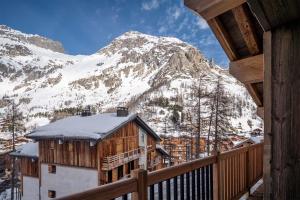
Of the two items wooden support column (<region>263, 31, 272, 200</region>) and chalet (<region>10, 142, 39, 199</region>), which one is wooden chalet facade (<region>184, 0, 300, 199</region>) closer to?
wooden support column (<region>263, 31, 272, 200</region>)

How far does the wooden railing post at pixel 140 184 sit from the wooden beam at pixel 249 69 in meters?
1.91

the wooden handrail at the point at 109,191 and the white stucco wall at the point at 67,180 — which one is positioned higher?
the wooden handrail at the point at 109,191

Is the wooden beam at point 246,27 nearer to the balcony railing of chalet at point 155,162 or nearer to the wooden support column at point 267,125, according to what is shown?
the wooden support column at point 267,125

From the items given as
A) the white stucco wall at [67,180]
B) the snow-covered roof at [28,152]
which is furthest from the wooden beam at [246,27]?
the snow-covered roof at [28,152]

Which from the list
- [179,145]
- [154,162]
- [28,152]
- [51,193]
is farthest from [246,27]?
[179,145]

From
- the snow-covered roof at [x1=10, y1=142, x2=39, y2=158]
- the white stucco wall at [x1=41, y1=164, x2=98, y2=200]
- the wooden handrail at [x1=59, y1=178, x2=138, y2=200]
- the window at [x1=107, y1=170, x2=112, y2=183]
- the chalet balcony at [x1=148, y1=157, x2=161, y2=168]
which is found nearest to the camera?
the wooden handrail at [x1=59, y1=178, x2=138, y2=200]

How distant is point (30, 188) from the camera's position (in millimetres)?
25109

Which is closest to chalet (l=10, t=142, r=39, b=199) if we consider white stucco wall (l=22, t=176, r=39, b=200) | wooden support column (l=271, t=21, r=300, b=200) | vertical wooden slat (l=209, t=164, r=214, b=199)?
white stucco wall (l=22, t=176, r=39, b=200)

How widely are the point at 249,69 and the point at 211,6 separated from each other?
1.10m

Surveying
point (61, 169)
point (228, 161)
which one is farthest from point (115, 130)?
point (228, 161)

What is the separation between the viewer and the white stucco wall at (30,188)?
24.5 meters

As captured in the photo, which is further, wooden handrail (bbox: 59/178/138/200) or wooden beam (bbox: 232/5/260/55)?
wooden beam (bbox: 232/5/260/55)

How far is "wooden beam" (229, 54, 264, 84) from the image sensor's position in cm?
356

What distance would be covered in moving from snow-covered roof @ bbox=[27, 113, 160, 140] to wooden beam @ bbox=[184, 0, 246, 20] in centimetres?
1798
